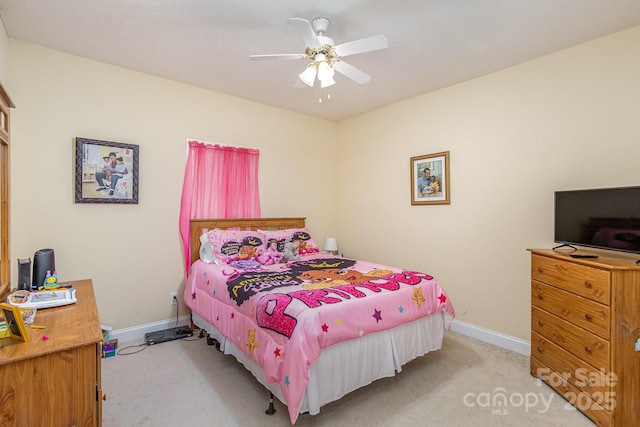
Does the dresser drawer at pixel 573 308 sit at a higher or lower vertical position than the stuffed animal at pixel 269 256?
lower

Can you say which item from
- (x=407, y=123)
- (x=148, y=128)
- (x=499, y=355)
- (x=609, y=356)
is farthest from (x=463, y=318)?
(x=148, y=128)

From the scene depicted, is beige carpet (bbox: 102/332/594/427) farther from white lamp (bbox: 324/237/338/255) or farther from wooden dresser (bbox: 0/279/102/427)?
white lamp (bbox: 324/237/338/255)

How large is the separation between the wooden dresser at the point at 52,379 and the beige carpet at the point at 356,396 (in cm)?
85

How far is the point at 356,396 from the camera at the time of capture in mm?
2221

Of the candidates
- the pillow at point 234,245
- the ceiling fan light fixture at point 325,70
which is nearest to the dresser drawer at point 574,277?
the ceiling fan light fixture at point 325,70

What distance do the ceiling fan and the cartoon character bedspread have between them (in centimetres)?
160

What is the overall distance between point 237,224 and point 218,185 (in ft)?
1.71

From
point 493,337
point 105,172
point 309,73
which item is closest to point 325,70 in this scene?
point 309,73

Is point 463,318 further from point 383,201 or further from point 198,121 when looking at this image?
point 198,121

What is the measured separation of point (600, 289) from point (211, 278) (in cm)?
292

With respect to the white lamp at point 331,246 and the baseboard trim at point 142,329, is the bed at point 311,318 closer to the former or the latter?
the baseboard trim at point 142,329

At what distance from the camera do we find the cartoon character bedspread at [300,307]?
5.93ft

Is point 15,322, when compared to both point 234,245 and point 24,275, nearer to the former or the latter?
point 24,275

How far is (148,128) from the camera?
3238 millimetres
